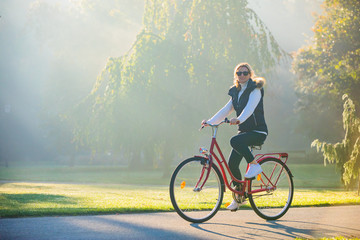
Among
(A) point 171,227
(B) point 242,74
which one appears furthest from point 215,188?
(B) point 242,74

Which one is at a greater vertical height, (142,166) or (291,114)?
(291,114)

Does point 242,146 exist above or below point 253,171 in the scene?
above

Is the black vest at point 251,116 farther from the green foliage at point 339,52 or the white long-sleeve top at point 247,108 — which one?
the green foliage at point 339,52

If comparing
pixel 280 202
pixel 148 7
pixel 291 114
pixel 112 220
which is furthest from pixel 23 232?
pixel 291 114

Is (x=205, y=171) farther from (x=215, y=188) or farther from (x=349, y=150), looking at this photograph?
(x=349, y=150)

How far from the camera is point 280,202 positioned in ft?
19.0

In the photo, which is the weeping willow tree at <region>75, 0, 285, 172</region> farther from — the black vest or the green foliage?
the black vest

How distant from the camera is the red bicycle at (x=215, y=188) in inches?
199

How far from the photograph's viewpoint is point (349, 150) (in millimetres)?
11750

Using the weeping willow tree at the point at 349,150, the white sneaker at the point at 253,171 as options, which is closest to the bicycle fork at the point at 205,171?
the white sneaker at the point at 253,171

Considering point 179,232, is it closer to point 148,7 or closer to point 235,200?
point 235,200

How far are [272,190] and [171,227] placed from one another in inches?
67.8

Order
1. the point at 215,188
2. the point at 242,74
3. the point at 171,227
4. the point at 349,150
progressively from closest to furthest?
the point at 171,227 → the point at 215,188 → the point at 242,74 → the point at 349,150

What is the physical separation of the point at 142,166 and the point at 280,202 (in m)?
27.8
